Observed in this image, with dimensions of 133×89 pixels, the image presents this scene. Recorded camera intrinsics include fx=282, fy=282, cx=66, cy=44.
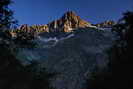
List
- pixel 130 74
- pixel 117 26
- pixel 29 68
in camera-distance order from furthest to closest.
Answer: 1. pixel 29 68
2. pixel 117 26
3. pixel 130 74

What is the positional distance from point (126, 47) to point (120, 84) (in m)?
1.91

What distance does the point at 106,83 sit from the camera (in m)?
12.6

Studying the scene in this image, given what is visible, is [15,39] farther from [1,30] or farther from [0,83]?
[0,83]

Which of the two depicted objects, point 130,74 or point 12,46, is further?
point 12,46

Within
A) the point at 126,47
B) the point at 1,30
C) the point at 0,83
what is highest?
the point at 1,30

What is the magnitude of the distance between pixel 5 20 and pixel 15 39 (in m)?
1.14

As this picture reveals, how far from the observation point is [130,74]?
10.9 m

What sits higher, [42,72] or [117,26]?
[117,26]

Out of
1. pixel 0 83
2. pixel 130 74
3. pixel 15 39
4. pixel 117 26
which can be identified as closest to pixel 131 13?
pixel 117 26

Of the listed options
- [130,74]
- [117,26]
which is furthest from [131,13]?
[130,74]

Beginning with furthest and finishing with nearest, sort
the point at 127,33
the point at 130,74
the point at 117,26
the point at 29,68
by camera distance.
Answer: the point at 29,68 < the point at 117,26 < the point at 127,33 < the point at 130,74

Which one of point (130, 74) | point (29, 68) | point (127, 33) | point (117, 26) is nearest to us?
point (130, 74)

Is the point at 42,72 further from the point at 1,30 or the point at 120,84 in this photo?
the point at 120,84

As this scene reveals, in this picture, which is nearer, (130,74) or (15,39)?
(130,74)
